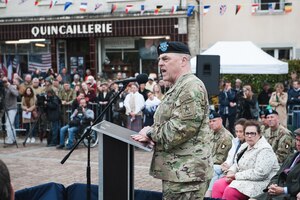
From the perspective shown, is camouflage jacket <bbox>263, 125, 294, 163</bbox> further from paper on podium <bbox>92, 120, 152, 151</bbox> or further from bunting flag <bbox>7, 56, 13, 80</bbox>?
Result: bunting flag <bbox>7, 56, 13, 80</bbox>

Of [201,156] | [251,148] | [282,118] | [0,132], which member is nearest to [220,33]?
[282,118]

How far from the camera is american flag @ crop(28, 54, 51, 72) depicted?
73.4 ft

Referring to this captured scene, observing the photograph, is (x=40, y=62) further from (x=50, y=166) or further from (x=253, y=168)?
(x=253, y=168)

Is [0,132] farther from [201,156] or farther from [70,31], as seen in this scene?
[201,156]

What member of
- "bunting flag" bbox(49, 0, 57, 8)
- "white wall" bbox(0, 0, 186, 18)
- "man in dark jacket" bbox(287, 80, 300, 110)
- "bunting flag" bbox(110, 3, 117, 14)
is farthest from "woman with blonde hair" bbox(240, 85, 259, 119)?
"bunting flag" bbox(49, 0, 57, 8)

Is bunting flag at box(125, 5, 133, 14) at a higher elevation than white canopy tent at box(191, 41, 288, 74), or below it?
higher

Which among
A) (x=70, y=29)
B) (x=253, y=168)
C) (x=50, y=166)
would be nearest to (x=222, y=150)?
(x=253, y=168)

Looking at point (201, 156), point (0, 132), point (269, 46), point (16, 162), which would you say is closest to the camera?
point (201, 156)

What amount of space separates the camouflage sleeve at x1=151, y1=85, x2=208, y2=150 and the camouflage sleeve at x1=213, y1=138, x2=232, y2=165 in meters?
3.37

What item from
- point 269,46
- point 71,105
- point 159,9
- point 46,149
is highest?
point 159,9

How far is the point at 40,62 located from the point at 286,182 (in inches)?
738

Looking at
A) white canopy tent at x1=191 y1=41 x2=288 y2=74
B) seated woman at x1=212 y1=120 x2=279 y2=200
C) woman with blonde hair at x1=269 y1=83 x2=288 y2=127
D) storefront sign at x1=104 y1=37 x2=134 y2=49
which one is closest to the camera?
seated woman at x1=212 y1=120 x2=279 y2=200

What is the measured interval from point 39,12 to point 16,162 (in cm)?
1296

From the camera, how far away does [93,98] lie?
13.6 metres
